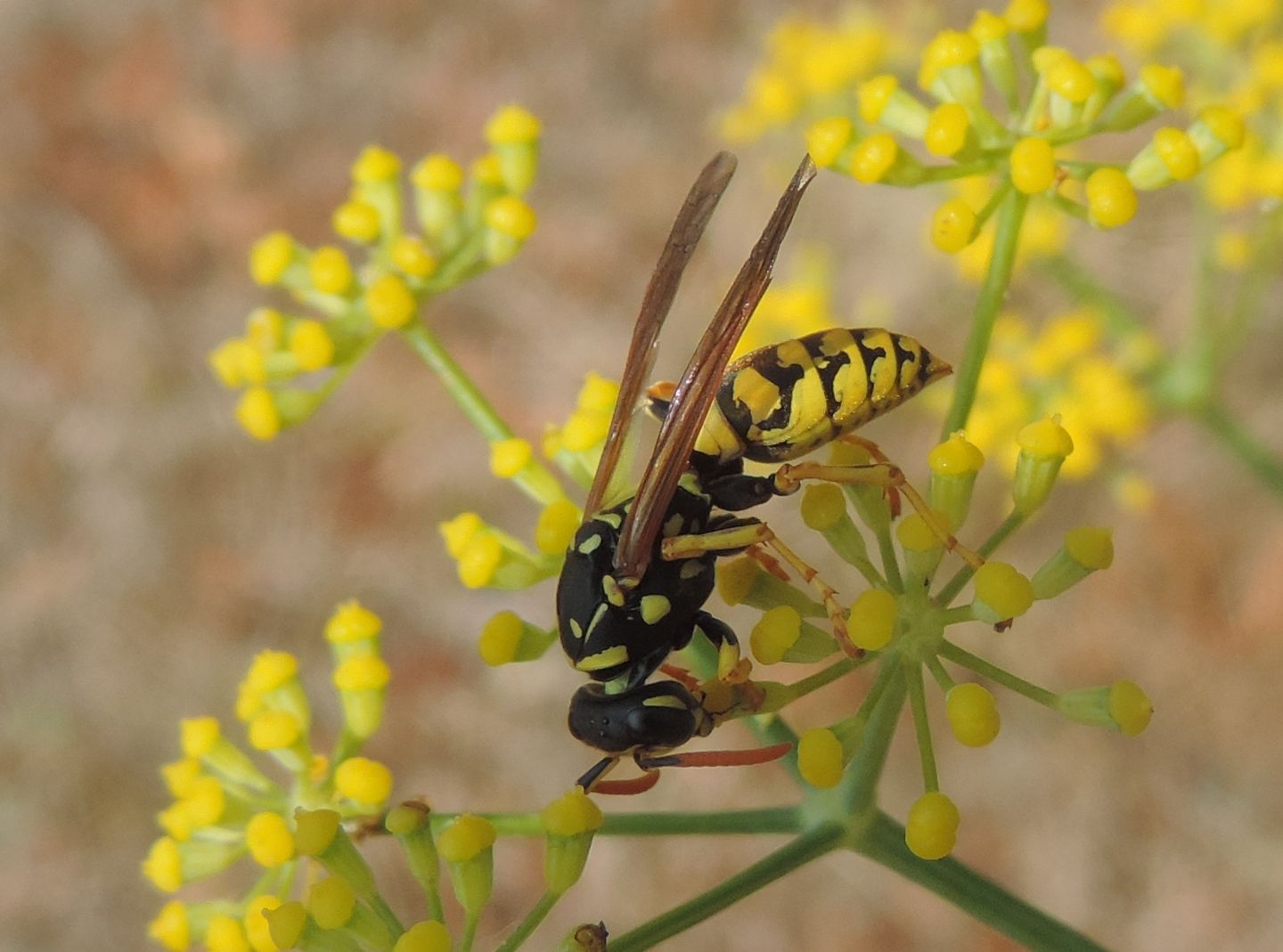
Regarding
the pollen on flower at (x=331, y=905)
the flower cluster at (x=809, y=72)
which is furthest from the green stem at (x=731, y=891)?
the flower cluster at (x=809, y=72)

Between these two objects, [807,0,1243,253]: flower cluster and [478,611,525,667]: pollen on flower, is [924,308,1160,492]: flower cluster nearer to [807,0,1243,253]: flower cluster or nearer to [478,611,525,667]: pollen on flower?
[807,0,1243,253]: flower cluster

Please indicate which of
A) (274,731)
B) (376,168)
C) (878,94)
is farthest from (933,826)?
(376,168)

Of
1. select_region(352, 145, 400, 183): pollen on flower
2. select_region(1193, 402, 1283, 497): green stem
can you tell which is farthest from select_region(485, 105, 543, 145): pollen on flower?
select_region(1193, 402, 1283, 497): green stem

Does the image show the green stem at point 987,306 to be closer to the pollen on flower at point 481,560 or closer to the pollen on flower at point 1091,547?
the pollen on flower at point 1091,547

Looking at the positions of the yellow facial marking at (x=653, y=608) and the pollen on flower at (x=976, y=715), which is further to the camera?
the yellow facial marking at (x=653, y=608)

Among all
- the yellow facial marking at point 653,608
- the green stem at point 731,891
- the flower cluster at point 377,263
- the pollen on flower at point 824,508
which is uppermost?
the flower cluster at point 377,263

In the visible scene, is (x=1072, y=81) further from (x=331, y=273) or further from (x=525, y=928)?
(x=525, y=928)

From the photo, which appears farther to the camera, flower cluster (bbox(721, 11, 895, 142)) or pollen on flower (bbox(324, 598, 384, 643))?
flower cluster (bbox(721, 11, 895, 142))
